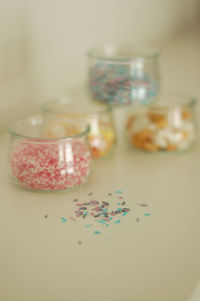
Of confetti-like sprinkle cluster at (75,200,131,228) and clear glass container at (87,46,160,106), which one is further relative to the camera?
clear glass container at (87,46,160,106)

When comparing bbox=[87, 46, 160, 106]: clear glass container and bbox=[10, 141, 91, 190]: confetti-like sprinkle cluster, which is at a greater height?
bbox=[87, 46, 160, 106]: clear glass container

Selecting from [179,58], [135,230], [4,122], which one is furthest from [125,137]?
[179,58]

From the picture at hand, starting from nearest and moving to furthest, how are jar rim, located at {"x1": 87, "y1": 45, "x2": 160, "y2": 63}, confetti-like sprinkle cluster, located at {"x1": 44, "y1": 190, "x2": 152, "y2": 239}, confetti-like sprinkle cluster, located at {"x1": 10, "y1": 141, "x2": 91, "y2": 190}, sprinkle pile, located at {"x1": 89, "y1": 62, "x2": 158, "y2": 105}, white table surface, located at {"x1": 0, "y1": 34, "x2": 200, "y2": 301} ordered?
white table surface, located at {"x1": 0, "y1": 34, "x2": 200, "y2": 301} → confetti-like sprinkle cluster, located at {"x1": 44, "y1": 190, "x2": 152, "y2": 239} → confetti-like sprinkle cluster, located at {"x1": 10, "y1": 141, "x2": 91, "y2": 190} → sprinkle pile, located at {"x1": 89, "y1": 62, "x2": 158, "y2": 105} → jar rim, located at {"x1": 87, "y1": 45, "x2": 160, "y2": 63}

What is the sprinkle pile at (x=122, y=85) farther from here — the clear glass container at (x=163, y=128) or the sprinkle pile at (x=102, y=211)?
the sprinkle pile at (x=102, y=211)

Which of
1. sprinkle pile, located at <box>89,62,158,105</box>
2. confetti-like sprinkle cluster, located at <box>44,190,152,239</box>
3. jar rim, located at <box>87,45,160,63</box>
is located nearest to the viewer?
confetti-like sprinkle cluster, located at <box>44,190,152,239</box>

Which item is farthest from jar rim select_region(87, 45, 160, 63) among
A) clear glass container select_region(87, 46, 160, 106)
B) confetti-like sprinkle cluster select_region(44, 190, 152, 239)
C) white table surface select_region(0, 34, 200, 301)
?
confetti-like sprinkle cluster select_region(44, 190, 152, 239)

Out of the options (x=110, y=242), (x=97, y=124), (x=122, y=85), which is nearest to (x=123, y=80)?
(x=122, y=85)

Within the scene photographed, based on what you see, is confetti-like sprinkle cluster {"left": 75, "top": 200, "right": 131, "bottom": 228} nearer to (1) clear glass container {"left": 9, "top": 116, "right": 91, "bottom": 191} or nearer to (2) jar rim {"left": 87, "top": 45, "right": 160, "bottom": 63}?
(1) clear glass container {"left": 9, "top": 116, "right": 91, "bottom": 191}
